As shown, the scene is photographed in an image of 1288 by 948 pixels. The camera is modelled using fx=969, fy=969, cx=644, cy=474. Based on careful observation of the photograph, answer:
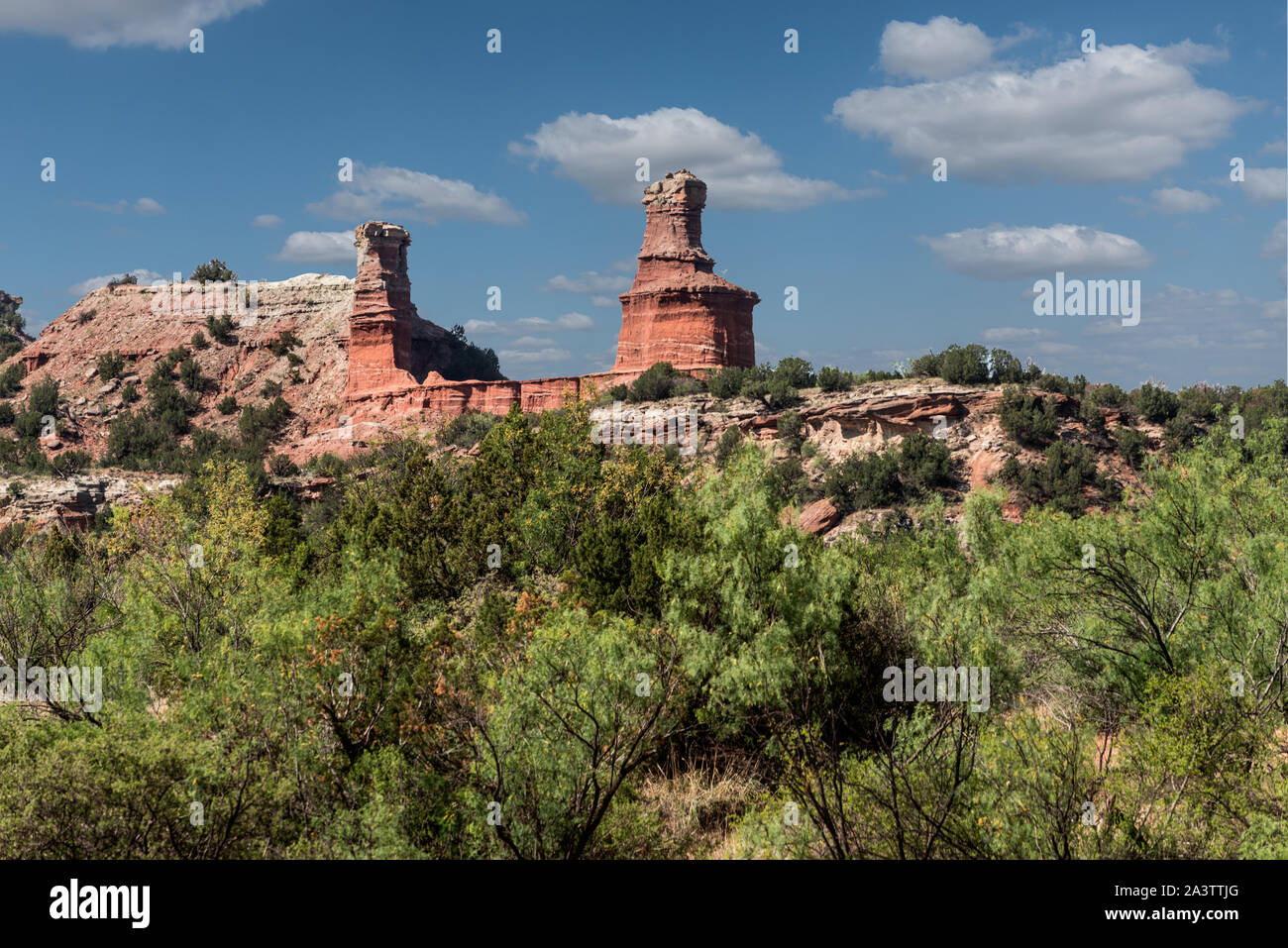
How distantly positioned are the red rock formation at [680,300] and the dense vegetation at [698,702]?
38579 mm

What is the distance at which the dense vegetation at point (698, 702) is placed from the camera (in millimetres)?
11312

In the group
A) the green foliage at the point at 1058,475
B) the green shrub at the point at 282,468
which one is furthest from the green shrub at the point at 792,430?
the green shrub at the point at 282,468

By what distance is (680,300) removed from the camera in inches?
2382

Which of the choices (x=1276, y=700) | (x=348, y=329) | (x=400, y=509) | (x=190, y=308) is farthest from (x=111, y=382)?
(x=1276, y=700)

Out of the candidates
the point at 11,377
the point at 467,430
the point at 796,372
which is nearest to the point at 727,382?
the point at 796,372

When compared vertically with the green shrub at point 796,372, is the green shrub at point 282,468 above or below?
below

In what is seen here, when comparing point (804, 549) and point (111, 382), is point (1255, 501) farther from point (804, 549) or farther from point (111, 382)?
point (111, 382)

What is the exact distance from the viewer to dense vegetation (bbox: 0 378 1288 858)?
11312 mm

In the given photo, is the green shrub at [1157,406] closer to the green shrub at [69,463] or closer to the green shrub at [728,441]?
the green shrub at [728,441]

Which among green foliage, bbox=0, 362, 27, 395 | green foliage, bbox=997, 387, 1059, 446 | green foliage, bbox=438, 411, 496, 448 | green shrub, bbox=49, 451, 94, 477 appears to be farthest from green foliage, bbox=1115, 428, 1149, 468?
green foliage, bbox=0, 362, 27, 395

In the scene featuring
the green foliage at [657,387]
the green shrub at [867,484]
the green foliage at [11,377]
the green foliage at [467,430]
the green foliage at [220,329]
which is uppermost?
the green foliage at [220,329]

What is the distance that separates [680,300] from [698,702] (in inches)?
1849
